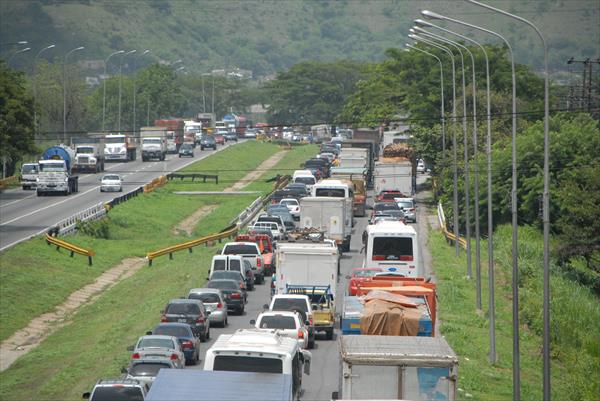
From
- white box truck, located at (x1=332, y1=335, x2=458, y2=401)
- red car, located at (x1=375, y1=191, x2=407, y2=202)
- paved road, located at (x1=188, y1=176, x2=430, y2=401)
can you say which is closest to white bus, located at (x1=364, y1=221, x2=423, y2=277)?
paved road, located at (x1=188, y1=176, x2=430, y2=401)

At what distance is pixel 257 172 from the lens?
11431cm

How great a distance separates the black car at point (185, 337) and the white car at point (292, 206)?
117 ft

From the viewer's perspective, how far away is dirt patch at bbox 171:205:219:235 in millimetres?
78244


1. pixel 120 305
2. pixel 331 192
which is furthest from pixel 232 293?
pixel 331 192

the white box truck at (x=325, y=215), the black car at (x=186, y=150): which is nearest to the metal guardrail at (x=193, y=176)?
the black car at (x=186, y=150)

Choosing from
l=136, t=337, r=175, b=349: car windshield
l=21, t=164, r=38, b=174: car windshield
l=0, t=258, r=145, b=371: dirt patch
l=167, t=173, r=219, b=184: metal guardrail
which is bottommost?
l=0, t=258, r=145, b=371: dirt patch

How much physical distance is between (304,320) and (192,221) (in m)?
45.6

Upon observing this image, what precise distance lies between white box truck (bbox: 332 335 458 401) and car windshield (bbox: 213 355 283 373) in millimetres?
1645

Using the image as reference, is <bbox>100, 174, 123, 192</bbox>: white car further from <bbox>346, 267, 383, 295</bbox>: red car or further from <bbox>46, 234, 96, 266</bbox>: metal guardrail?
<bbox>346, 267, 383, 295</bbox>: red car

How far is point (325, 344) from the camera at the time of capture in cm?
3806

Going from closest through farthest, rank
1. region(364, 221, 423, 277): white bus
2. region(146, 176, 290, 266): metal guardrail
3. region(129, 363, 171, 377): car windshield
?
region(129, 363, 171, 377): car windshield < region(364, 221, 423, 277): white bus < region(146, 176, 290, 266): metal guardrail

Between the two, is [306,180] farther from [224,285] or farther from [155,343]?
[155,343]

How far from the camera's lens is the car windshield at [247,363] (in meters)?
24.0

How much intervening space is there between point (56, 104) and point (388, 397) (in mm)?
124521
